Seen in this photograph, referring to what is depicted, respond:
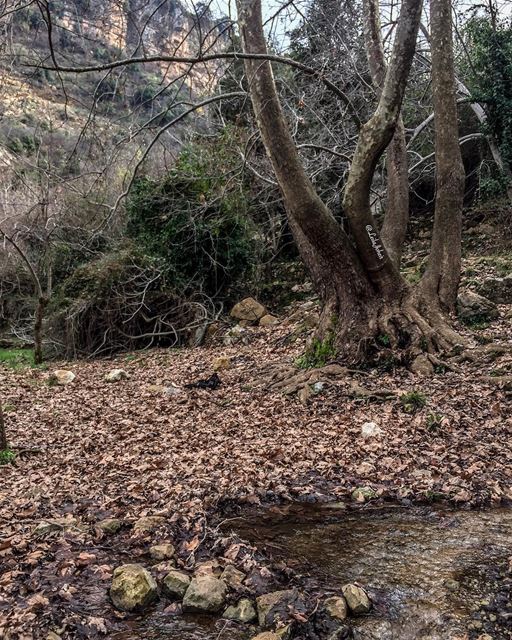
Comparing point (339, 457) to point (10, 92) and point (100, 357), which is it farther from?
point (100, 357)

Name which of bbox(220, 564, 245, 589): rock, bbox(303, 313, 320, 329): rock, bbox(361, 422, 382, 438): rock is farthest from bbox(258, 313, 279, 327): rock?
bbox(220, 564, 245, 589): rock

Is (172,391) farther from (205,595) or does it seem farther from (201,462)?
(205,595)

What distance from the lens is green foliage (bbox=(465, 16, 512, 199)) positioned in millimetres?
14148

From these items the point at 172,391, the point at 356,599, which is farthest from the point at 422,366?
the point at 356,599

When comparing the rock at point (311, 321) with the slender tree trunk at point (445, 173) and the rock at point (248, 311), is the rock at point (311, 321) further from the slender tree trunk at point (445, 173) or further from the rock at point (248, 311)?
the slender tree trunk at point (445, 173)

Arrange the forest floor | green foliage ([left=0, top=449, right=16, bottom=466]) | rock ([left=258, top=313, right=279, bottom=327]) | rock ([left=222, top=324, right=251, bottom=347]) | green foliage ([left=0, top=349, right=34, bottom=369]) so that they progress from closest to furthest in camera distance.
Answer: the forest floor
green foliage ([left=0, top=449, right=16, bottom=466])
rock ([left=222, top=324, right=251, bottom=347])
green foliage ([left=0, top=349, right=34, bottom=369])
rock ([left=258, top=313, right=279, bottom=327])

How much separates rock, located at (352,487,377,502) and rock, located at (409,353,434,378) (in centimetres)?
303

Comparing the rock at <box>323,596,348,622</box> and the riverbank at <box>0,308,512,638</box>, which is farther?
the riverbank at <box>0,308,512,638</box>

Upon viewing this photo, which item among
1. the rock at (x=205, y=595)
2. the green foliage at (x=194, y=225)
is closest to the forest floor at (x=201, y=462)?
the rock at (x=205, y=595)

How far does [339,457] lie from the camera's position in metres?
4.98

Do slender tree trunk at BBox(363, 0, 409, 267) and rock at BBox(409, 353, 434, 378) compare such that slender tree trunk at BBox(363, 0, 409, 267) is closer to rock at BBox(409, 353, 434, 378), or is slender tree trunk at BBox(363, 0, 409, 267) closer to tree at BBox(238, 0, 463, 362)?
tree at BBox(238, 0, 463, 362)

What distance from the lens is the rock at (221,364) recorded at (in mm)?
9648

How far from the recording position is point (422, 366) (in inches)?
276

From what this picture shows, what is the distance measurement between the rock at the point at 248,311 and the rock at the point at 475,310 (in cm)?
580
